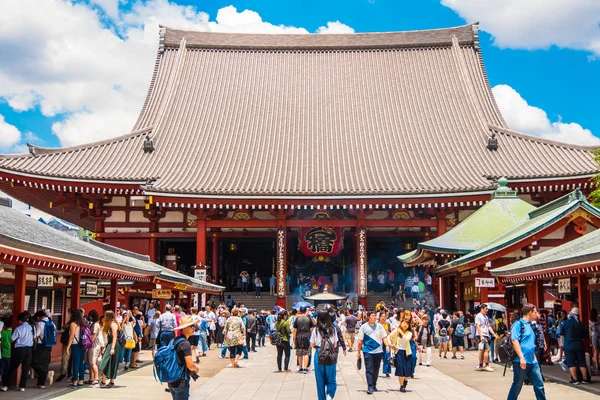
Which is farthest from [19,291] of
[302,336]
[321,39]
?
[321,39]

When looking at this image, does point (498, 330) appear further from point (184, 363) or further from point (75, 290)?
point (184, 363)

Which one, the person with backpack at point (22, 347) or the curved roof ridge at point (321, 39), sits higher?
the curved roof ridge at point (321, 39)

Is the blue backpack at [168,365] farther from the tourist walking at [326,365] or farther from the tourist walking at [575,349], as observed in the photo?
the tourist walking at [575,349]

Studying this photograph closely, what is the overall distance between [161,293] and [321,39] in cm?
2786

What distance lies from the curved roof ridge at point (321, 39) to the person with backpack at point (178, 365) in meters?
38.6

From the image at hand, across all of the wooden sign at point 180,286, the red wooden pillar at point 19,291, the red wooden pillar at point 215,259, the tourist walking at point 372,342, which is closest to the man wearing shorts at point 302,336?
the tourist walking at point 372,342

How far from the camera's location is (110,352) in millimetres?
14398

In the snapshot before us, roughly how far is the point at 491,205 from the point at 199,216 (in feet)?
43.9

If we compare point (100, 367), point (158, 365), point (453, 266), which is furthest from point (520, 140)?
point (158, 365)

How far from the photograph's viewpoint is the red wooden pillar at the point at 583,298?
15383 mm

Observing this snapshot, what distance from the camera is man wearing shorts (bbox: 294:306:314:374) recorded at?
16.2 meters

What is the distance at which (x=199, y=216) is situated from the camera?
3253cm

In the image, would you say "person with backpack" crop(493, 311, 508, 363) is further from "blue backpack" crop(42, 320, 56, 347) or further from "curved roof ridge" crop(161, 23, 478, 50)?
"curved roof ridge" crop(161, 23, 478, 50)

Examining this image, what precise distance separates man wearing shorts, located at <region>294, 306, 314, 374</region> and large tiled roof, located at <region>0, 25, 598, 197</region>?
1441 centimetres
